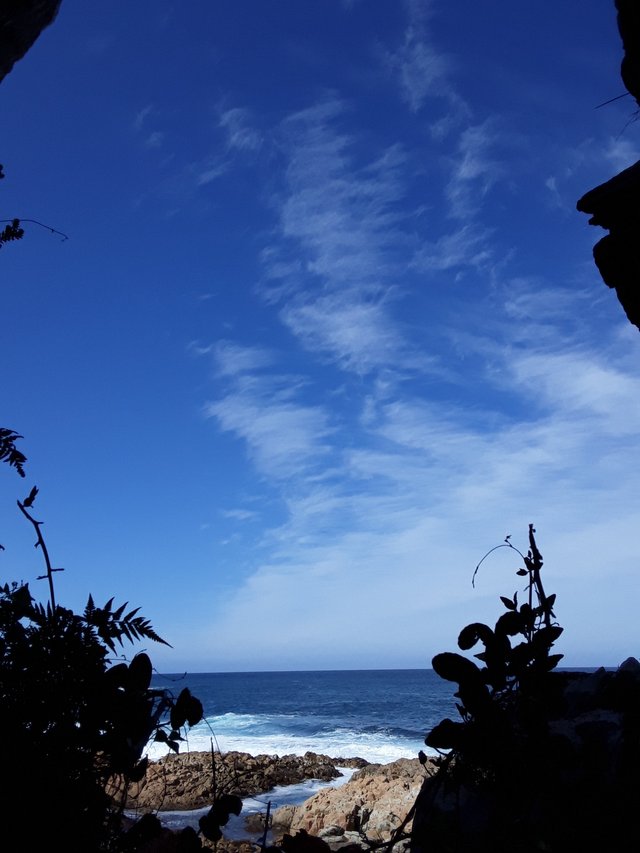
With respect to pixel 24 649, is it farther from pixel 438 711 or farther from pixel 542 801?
pixel 438 711

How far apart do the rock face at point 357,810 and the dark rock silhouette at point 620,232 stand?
Answer: 8396 mm

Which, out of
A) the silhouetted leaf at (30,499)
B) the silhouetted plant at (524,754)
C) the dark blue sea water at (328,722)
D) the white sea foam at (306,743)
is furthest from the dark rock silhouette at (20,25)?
the white sea foam at (306,743)

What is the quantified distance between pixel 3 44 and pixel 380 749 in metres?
29.4

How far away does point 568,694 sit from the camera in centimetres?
319

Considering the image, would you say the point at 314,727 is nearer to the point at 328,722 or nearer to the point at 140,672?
the point at 328,722

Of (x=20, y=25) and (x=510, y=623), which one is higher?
(x=20, y=25)

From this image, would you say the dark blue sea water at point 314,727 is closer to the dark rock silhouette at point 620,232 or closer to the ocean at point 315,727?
the ocean at point 315,727

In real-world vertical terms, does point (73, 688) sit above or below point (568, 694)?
above

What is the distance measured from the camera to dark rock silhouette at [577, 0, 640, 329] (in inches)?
92.8

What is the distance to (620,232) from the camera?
2398 mm

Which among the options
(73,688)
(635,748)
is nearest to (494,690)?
(635,748)

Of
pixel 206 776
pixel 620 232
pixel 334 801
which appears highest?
pixel 620 232

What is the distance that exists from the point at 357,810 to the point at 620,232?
10.5m

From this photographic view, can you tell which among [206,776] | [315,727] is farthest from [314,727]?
[206,776]
